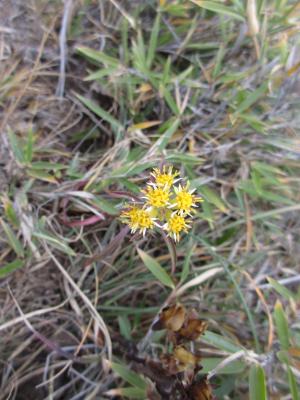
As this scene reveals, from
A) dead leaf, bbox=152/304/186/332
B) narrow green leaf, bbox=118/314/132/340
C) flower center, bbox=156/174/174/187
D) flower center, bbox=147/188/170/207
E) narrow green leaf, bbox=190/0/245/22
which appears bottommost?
narrow green leaf, bbox=118/314/132/340

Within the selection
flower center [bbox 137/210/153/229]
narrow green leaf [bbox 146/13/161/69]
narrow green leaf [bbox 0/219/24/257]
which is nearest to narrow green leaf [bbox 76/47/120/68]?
narrow green leaf [bbox 146/13/161/69]

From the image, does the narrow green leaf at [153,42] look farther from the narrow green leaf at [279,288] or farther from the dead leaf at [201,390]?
the dead leaf at [201,390]

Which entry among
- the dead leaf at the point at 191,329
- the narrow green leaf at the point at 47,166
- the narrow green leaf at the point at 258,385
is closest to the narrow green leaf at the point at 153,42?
the narrow green leaf at the point at 47,166

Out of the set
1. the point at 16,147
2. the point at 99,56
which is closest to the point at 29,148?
the point at 16,147

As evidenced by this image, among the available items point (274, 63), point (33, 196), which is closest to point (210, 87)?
point (274, 63)

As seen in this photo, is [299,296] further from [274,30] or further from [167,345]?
[274,30]

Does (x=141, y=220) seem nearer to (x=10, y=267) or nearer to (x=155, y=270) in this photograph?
(x=155, y=270)

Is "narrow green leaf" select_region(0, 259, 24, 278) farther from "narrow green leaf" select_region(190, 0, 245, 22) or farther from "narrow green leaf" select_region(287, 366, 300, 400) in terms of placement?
"narrow green leaf" select_region(190, 0, 245, 22)
